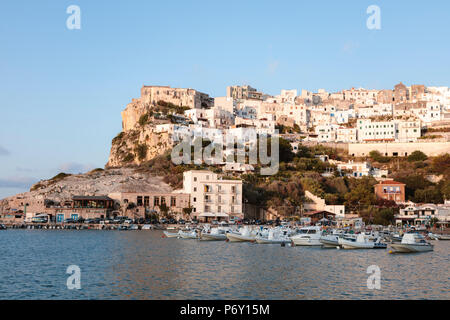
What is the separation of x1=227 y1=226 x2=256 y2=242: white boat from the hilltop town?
20.0 meters

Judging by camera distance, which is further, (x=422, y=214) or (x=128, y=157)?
(x=128, y=157)

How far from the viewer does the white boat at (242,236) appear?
4741cm

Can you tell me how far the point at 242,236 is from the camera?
1875 inches

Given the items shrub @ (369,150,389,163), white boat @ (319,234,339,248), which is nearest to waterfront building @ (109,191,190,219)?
white boat @ (319,234,339,248)

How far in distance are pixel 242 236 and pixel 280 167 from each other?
1592 inches

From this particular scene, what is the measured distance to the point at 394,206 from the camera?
72.8 m

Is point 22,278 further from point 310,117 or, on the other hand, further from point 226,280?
point 310,117

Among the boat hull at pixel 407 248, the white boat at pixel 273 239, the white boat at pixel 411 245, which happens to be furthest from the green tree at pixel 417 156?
the boat hull at pixel 407 248

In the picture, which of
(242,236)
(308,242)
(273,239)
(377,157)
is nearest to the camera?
(308,242)

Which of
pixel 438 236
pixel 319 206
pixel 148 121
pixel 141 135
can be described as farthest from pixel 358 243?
pixel 148 121

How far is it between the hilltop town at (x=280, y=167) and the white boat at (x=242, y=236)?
20.0m

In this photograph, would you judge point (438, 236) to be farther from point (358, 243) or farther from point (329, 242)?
point (329, 242)

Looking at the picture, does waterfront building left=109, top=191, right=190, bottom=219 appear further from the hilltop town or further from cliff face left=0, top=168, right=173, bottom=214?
cliff face left=0, top=168, right=173, bottom=214
